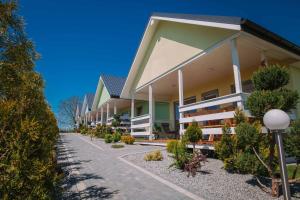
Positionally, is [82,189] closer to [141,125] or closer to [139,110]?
[141,125]

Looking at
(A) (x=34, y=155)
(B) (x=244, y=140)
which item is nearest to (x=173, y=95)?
(B) (x=244, y=140)

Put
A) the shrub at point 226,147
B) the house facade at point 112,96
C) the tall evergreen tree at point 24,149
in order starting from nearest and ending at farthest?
the tall evergreen tree at point 24,149
the shrub at point 226,147
the house facade at point 112,96

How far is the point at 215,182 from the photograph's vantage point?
5.31m

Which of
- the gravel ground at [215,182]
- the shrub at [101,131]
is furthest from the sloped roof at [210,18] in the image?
the shrub at [101,131]

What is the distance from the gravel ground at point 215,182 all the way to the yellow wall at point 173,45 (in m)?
5.10

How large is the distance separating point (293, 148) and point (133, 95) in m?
14.6

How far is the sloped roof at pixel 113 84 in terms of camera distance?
21.6 metres

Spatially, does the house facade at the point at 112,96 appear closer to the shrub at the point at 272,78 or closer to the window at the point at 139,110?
the window at the point at 139,110

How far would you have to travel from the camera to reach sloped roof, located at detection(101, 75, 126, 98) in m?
21.6

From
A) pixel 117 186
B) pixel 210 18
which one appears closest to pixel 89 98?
pixel 210 18

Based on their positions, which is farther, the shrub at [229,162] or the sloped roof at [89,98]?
the sloped roof at [89,98]

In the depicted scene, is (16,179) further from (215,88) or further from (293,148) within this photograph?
(215,88)

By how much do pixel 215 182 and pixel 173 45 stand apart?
8511 millimetres

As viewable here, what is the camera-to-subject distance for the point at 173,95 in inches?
714
